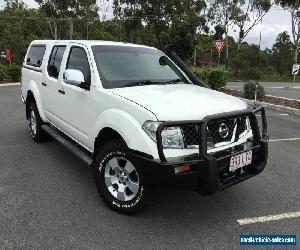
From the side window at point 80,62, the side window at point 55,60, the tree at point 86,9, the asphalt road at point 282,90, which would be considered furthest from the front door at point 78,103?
the tree at point 86,9

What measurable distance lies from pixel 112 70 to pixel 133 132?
1.31 meters

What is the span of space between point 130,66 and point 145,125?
5.01 feet

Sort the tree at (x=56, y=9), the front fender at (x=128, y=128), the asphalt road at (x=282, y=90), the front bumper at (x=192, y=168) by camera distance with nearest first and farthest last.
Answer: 1. the front bumper at (x=192, y=168)
2. the front fender at (x=128, y=128)
3. the asphalt road at (x=282, y=90)
4. the tree at (x=56, y=9)

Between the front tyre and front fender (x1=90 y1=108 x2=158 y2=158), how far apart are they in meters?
0.17

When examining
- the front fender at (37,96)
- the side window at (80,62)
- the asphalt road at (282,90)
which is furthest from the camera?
the asphalt road at (282,90)

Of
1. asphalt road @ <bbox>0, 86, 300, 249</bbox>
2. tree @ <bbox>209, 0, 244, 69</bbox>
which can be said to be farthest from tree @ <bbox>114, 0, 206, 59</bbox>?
asphalt road @ <bbox>0, 86, 300, 249</bbox>

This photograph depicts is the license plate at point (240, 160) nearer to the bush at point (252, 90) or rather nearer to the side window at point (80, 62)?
the side window at point (80, 62)

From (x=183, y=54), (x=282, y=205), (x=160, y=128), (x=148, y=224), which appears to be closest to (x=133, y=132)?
(x=160, y=128)

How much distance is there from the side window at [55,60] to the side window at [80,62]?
0.37 m

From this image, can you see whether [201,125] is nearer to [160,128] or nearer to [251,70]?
[160,128]

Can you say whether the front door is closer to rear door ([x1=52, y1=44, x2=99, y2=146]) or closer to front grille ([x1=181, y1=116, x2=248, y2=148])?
rear door ([x1=52, y1=44, x2=99, y2=146])

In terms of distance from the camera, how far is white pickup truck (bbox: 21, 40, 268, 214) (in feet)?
10.8

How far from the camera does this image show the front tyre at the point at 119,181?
361cm

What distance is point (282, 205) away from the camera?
420 centimetres
